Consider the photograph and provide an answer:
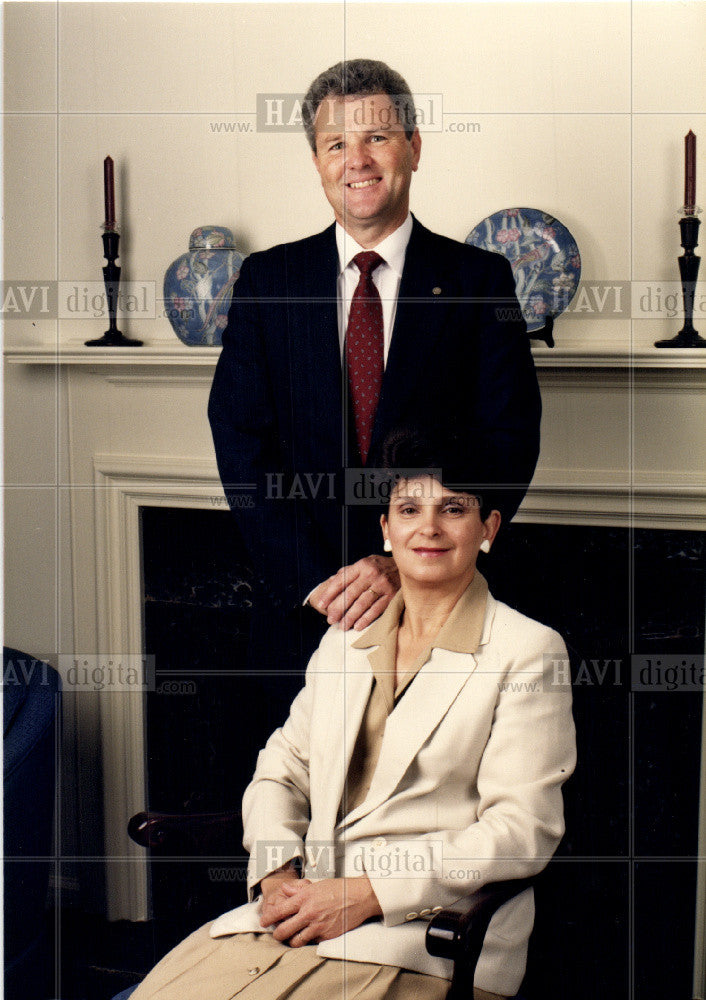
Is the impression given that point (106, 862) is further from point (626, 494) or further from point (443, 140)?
point (443, 140)

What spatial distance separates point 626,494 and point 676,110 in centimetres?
58

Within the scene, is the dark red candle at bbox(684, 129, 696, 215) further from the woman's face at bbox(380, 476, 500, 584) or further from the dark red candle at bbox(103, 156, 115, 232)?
the dark red candle at bbox(103, 156, 115, 232)

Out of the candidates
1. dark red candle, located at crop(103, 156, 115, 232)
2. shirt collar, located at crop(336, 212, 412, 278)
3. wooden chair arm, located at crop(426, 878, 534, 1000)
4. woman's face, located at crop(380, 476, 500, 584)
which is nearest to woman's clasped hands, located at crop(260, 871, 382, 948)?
wooden chair arm, located at crop(426, 878, 534, 1000)

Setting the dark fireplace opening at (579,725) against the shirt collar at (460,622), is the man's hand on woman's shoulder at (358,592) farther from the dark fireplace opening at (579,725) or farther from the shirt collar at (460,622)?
the dark fireplace opening at (579,725)

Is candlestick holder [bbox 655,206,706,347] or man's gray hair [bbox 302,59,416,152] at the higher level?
man's gray hair [bbox 302,59,416,152]

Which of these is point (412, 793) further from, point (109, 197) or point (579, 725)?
point (109, 197)

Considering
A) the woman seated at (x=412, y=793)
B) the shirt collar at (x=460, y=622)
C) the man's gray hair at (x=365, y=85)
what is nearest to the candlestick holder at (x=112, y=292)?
the man's gray hair at (x=365, y=85)

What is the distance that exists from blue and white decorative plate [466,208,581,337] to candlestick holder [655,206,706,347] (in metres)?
0.15

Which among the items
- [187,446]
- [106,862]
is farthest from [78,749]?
[187,446]

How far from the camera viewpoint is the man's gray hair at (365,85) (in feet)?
4.77

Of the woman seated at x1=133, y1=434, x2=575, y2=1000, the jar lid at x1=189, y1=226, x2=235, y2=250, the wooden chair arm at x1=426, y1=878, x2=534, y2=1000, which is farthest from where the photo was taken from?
the jar lid at x1=189, y1=226, x2=235, y2=250

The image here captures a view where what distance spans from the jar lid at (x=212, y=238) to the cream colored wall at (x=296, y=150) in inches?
0.8

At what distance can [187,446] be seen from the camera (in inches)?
61.4

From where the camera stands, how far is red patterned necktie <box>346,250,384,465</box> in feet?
4.87
